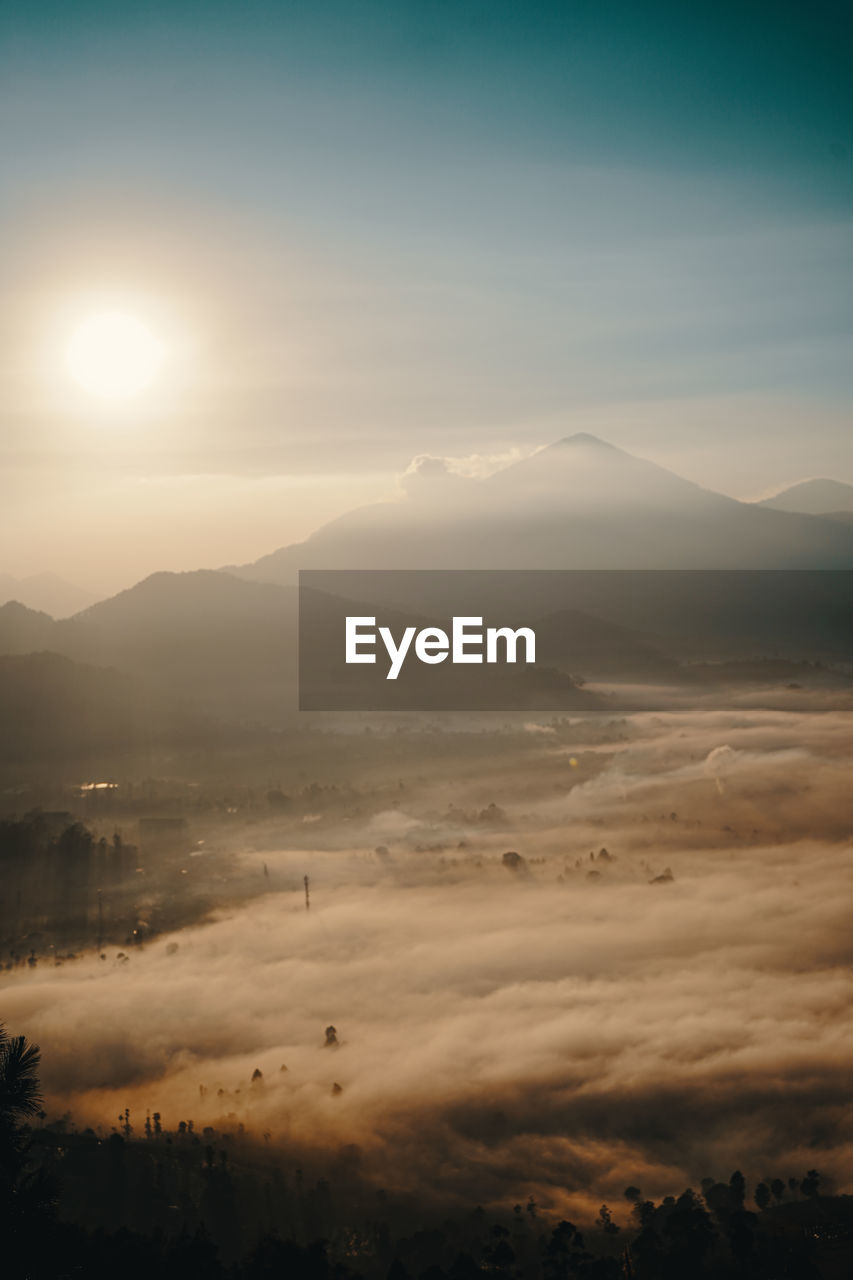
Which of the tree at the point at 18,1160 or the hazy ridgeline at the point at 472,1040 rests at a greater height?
the tree at the point at 18,1160

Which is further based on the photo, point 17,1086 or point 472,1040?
point 472,1040

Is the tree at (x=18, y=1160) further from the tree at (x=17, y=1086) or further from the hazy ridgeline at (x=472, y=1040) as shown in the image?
the hazy ridgeline at (x=472, y=1040)

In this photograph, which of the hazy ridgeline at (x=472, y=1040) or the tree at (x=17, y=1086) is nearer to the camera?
the tree at (x=17, y=1086)

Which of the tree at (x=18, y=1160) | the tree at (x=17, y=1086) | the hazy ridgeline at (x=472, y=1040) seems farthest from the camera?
the hazy ridgeline at (x=472, y=1040)

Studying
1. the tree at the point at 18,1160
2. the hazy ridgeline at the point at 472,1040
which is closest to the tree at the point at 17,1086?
the tree at the point at 18,1160

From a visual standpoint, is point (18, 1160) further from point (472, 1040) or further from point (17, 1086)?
point (472, 1040)

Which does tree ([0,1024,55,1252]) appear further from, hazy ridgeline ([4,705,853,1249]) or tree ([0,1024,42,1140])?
hazy ridgeline ([4,705,853,1249])

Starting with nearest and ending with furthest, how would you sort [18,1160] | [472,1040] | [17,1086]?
1. [18,1160]
2. [17,1086]
3. [472,1040]

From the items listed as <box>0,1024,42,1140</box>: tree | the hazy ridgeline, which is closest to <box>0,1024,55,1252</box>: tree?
<box>0,1024,42,1140</box>: tree

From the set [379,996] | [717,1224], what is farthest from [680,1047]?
[379,996]

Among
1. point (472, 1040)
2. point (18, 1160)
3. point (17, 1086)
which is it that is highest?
point (17, 1086)

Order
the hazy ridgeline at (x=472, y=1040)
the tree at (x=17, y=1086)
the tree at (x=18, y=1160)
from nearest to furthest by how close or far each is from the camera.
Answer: the tree at (x=18, y=1160)
the tree at (x=17, y=1086)
the hazy ridgeline at (x=472, y=1040)

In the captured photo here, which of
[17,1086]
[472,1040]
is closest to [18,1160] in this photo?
[17,1086]
